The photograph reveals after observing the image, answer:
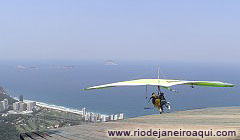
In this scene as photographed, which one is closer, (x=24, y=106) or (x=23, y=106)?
(x=23, y=106)

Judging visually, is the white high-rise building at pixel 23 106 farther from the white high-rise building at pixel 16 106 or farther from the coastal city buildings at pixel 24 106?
the white high-rise building at pixel 16 106

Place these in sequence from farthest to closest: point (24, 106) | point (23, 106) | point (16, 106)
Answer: point (16, 106), point (24, 106), point (23, 106)

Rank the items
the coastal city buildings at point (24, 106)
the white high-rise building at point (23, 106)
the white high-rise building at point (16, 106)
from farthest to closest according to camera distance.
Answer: the white high-rise building at point (16, 106), the white high-rise building at point (23, 106), the coastal city buildings at point (24, 106)

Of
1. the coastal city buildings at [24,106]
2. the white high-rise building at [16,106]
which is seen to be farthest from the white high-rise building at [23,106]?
the white high-rise building at [16,106]

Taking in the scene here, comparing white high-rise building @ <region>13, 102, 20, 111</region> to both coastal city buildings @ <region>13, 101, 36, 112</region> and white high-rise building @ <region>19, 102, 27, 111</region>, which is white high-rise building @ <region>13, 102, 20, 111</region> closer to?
coastal city buildings @ <region>13, 101, 36, 112</region>

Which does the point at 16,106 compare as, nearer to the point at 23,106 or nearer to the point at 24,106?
the point at 23,106

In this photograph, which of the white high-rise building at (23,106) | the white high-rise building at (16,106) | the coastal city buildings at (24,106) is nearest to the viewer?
the coastal city buildings at (24,106)

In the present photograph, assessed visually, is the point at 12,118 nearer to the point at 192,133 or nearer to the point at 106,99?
the point at 106,99

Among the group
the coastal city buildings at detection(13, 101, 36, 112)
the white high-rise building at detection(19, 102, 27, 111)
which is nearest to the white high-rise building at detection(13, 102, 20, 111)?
the coastal city buildings at detection(13, 101, 36, 112)

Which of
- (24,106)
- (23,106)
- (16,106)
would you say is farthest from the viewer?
(16,106)

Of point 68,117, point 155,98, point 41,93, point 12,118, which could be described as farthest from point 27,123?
point 155,98

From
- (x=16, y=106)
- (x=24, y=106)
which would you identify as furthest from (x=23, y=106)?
(x=16, y=106)

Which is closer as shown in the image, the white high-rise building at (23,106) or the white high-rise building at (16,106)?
the white high-rise building at (23,106)
